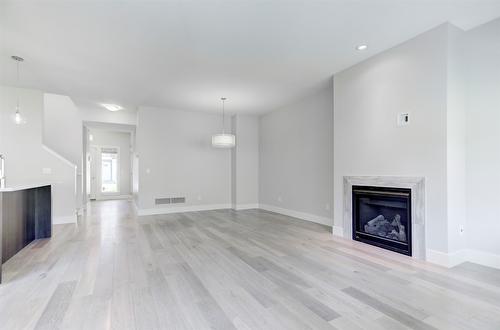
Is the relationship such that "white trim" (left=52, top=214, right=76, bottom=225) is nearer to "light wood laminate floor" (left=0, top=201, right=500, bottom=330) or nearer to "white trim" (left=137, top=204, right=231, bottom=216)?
"white trim" (left=137, top=204, right=231, bottom=216)

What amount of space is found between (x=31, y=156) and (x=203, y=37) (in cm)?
452

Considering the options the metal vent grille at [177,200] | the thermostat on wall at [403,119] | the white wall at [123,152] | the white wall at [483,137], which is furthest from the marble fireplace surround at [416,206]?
the white wall at [123,152]

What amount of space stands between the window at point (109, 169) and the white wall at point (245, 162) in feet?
21.6

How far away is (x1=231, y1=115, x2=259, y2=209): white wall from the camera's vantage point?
7.09 metres

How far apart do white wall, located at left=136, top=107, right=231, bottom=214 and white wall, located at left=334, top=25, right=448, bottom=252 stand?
392cm

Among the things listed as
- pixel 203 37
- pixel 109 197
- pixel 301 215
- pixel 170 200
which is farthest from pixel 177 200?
pixel 109 197

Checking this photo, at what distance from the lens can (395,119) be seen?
326 centimetres

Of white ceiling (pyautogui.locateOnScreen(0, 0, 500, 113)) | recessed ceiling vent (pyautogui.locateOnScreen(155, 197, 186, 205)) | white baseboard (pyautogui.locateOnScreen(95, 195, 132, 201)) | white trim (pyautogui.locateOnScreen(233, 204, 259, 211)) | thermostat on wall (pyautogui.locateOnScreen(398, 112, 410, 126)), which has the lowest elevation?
white baseboard (pyautogui.locateOnScreen(95, 195, 132, 201))

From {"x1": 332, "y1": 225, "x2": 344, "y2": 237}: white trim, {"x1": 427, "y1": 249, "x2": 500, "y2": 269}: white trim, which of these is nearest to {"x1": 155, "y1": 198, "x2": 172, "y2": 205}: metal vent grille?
{"x1": 332, "y1": 225, "x2": 344, "y2": 237}: white trim

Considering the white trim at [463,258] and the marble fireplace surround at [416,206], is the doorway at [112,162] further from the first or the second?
the white trim at [463,258]

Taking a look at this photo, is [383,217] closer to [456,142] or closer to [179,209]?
[456,142]

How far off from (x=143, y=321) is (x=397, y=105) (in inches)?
145

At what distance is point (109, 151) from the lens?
10766 millimetres

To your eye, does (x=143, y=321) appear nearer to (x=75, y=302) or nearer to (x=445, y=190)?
(x=75, y=302)
